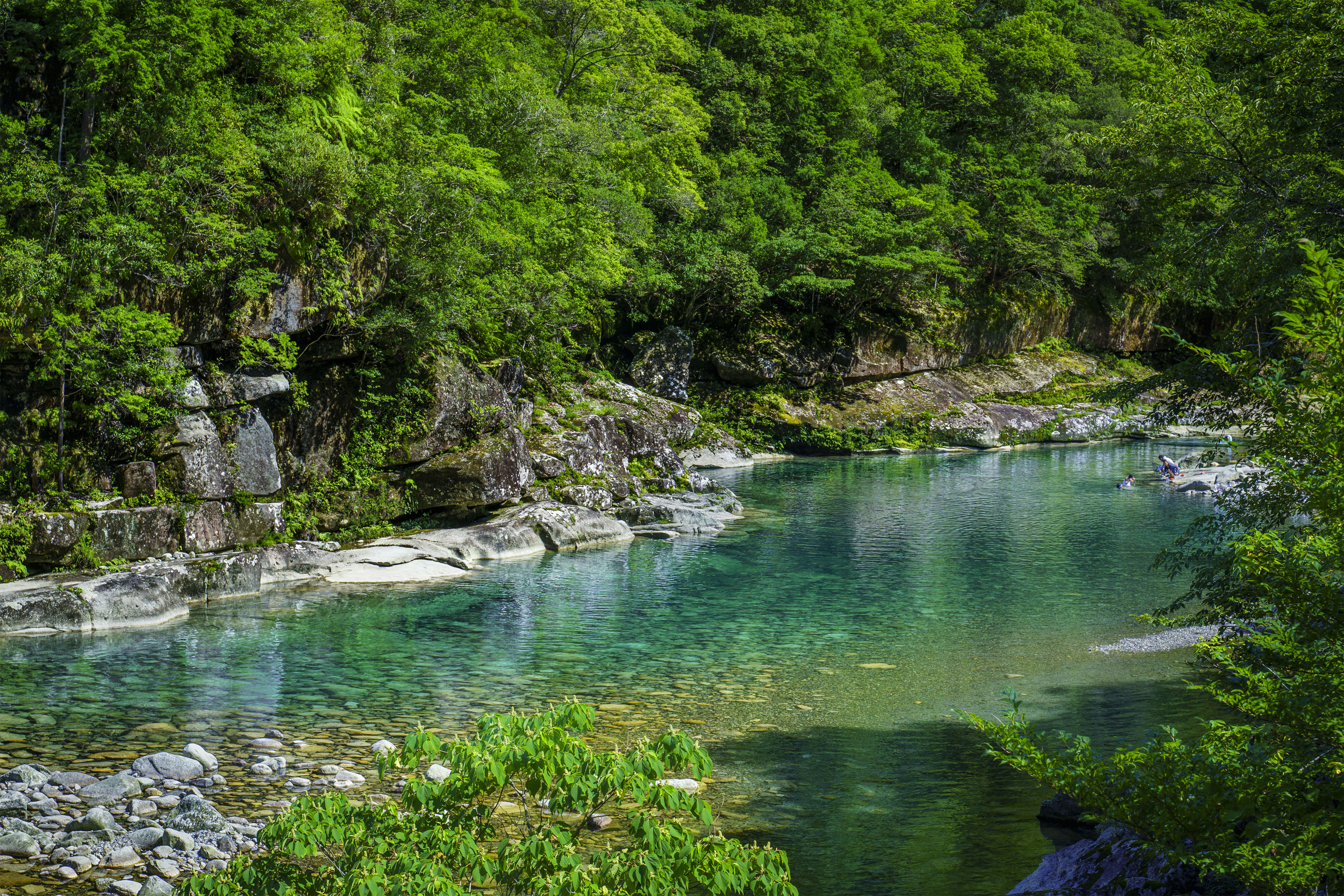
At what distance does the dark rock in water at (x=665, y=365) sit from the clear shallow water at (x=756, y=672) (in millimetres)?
18023

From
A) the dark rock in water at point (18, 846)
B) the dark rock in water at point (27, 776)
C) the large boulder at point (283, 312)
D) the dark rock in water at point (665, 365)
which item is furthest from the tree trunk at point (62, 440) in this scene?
the dark rock in water at point (665, 365)

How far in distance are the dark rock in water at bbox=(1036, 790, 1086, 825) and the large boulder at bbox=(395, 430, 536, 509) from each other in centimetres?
1449

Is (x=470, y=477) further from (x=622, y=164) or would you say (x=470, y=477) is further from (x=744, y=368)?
(x=744, y=368)

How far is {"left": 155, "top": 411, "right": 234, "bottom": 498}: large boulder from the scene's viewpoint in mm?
15320

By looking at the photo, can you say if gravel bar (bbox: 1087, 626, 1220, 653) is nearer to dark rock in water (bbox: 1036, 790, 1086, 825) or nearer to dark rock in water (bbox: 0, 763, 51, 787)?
dark rock in water (bbox: 1036, 790, 1086, 825)

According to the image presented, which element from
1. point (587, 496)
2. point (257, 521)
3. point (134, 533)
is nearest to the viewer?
point (134, 533)

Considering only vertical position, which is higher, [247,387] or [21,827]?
[247,387]

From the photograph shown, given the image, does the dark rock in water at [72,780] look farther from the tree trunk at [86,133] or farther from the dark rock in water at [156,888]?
the tree trunk at [86,133]

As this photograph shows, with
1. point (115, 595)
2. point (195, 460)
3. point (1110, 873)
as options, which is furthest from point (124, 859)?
point (195, 460)

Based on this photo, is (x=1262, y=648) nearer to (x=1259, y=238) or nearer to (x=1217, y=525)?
(x=1217, y=525)

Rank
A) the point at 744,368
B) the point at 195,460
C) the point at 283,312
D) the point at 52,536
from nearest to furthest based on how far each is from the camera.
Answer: the point at 52,536
the point at 195,460
the point at 283,312
the point at 744,368

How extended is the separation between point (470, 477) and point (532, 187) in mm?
9668

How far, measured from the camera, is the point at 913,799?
7602 millimetres

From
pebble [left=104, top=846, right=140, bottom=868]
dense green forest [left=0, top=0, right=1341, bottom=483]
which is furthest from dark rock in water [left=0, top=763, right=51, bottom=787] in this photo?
dense green forest [left=0, top=0, right=1341, bottom=483]
